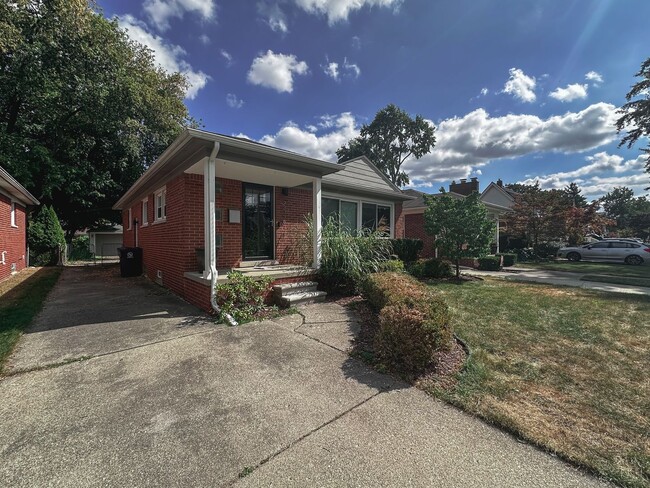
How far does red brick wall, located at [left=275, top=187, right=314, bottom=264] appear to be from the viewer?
8.18m

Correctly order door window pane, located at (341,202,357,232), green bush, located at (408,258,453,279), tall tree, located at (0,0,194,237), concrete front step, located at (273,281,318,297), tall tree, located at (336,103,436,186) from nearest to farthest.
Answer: concrete front step, located at (273,281,318,297) → green bush, located at (408,258,453,279) → door window pane, located at (341,202,357,232) → tall tree, located at (0,0,194,237) → tall tree, located at (336,103,436,186)

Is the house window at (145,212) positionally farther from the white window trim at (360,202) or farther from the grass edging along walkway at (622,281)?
the grass edging along walkway at (622,281)

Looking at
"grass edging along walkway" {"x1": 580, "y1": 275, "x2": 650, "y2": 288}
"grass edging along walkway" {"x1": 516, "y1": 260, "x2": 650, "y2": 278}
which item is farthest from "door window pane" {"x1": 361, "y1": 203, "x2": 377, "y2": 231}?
"grass edging along walkway" {"x1": 516, "y1": 260, "x2": 650, "y2": 278}

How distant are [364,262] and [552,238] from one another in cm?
1674

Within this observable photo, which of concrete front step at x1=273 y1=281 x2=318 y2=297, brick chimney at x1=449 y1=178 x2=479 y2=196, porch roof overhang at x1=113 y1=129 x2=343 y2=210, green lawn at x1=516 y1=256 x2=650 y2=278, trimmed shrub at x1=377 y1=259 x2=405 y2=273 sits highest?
brick chimney at x1=449 y1=178 x2=479 y2=196

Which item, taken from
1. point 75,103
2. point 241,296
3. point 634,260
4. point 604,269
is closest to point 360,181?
point 241,296

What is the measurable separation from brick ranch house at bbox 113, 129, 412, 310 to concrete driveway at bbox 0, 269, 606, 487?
7.22 ft

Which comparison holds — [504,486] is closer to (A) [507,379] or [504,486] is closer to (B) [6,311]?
(A) [507,379]

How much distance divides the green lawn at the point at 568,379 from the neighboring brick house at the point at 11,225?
12.0 meters

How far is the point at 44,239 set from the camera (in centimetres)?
1566

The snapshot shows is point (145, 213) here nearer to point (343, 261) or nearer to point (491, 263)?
point (343, 261)

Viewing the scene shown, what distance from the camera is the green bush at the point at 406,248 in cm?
1109

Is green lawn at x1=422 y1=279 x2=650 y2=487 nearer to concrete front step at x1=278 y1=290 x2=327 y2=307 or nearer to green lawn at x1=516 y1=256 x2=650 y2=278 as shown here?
concrete front step at x1=278 y1=290 x2=327 y2=307

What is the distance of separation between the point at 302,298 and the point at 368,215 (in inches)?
268
